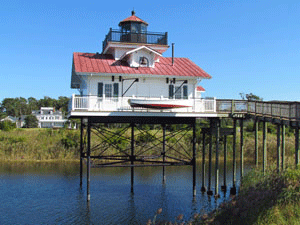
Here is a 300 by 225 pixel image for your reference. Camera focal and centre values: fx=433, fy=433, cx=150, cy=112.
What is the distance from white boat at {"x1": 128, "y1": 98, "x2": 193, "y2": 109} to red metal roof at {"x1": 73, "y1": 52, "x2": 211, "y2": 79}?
296 centimetres

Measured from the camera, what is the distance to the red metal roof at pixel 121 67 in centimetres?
2834

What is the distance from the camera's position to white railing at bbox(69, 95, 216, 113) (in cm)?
2669

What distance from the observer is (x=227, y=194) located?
2884cm

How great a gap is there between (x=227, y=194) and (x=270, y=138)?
22139 millimetres

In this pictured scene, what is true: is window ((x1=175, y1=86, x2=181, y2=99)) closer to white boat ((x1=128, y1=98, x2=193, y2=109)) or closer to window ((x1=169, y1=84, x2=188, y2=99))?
window ((x1=169, y1=84, x2=188, y2=99))

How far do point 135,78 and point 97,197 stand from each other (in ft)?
27.1

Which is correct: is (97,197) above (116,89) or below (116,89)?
below

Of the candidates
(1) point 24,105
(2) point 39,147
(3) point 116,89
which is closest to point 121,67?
(3) point 116,89

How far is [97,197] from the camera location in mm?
28547

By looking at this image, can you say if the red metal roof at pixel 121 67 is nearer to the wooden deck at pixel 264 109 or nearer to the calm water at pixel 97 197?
the wooden deck at pixel 264 109

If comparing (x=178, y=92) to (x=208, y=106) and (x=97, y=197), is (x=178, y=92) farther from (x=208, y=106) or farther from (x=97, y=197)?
(x=97, y=197)

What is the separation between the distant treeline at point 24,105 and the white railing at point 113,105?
369ft

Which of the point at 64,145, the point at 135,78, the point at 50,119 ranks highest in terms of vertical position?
the point at 135,78

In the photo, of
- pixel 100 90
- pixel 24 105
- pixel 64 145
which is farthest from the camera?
pixel 24 105
